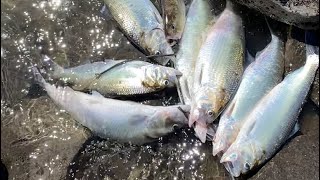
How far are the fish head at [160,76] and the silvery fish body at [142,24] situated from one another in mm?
157

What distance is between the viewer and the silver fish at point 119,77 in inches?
165

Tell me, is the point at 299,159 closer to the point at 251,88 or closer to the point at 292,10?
the point at 251,88

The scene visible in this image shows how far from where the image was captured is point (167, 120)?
410 centimetres

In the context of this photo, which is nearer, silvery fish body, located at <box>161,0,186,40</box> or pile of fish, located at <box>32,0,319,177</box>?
pile of fish, located at <box>32,0,319,177</box>

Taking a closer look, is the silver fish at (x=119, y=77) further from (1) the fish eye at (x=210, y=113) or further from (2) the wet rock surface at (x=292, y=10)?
(2) the wet rock surface at (x=292, y=10)

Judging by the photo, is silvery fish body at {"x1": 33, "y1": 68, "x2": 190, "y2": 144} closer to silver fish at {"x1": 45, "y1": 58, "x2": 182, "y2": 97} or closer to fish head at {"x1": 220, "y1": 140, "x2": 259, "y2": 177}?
silver fish at {"x1": 45, "y1": 58, "x2": 182, "y2": 97}

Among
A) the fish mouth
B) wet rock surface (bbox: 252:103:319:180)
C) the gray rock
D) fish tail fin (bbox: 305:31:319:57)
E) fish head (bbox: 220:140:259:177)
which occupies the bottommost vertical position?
wet rock surface (bbox: 252:103:319:180)

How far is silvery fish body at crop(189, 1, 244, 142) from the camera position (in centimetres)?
398

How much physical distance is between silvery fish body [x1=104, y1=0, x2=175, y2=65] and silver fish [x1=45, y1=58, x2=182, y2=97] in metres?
0.17

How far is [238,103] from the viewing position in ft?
13.6

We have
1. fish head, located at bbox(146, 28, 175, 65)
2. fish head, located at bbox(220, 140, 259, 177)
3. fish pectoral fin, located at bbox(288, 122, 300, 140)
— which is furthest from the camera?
fish head, located at bbox(146, 28, 175, 65)

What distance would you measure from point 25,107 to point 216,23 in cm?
193

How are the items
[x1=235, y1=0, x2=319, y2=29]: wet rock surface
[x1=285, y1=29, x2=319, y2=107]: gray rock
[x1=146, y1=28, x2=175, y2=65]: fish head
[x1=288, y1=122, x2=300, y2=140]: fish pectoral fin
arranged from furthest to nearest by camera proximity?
[x1=285, y1=29, x2=319, y2=107]: gray rock < [x1=146, y1=28, x2=175, y2=65]: fish head < [x1=288, y1=122, x2=300, y2=140]: fish pectoral fin < [x1=235, y1=0, x2=319, y2=29]: wet rock surface

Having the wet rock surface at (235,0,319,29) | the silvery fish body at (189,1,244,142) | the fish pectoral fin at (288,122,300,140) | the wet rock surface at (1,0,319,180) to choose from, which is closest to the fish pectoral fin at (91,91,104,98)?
the wet rock surface at (1,0,319,180)
